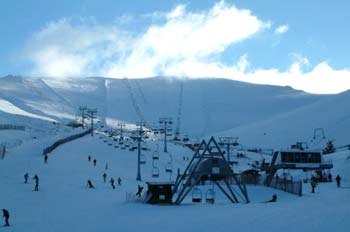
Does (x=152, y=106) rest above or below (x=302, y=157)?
above

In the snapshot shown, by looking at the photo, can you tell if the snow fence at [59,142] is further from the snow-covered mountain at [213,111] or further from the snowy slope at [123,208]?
the snow-covered mountain at [213,111]

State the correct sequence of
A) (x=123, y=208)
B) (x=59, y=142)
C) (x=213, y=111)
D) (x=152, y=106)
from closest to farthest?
(x=123, y=208) → (x=59, y=142) → (x=152, y=106) → (x=213, y=111)

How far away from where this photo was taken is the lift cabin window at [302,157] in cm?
4016

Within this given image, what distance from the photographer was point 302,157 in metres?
40.8

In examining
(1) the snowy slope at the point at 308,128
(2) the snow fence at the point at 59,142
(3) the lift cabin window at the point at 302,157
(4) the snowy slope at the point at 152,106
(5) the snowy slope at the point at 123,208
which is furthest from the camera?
(4) the snowy slope at the point at 152,106

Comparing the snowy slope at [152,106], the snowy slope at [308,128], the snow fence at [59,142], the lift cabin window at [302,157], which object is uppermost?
the snowy slope at [152,106]

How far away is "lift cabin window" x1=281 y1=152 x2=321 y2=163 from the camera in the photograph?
40.2 metres

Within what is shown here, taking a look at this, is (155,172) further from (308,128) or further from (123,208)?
(308,128)

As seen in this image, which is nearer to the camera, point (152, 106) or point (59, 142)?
point (59, 142)

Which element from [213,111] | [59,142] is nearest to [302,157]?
[59,142]

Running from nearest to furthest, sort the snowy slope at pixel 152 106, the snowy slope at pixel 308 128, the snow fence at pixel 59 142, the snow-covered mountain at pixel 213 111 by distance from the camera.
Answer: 1. the snow fence at pixel 59 142
2. the snowy slope at pixel 308 128
3. the snow-covered mountain at pixel 213 111
4. the snowy slope at pixel 152 106

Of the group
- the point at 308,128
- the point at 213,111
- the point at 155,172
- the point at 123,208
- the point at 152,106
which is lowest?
the point at 123,208

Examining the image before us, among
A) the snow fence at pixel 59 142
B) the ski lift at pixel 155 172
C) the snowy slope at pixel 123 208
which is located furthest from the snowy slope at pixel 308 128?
the snowy slope at pixel 123 208

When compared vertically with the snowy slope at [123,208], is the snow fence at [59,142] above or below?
above
